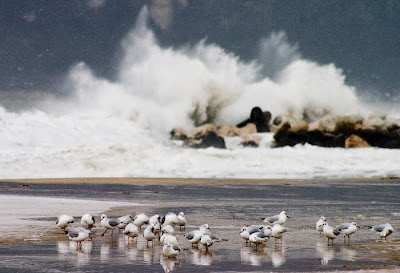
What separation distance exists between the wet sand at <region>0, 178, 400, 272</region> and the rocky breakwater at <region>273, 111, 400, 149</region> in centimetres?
2843

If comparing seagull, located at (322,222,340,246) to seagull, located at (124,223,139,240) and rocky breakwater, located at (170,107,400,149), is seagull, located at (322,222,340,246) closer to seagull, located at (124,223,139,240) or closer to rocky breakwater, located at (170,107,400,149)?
seagull, located at (124,223,139,240)

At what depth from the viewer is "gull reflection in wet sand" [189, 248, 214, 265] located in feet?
31.8

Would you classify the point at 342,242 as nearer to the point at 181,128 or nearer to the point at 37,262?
the point at 37,262

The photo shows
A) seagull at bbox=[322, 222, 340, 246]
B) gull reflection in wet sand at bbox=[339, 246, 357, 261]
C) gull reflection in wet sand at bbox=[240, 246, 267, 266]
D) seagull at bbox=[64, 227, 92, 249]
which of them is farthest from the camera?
seagull at bbox=[322, 222, 340, 246]

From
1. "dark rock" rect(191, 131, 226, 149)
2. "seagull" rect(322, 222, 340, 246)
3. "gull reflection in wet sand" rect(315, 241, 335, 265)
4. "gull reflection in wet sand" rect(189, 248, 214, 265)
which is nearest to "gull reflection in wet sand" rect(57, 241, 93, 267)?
"gull reflection in wet sand" rect(189, 248, 214, 265)

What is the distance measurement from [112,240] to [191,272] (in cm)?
360

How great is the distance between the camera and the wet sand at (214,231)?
9.27 metres

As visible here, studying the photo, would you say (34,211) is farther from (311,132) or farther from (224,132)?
(224,132)

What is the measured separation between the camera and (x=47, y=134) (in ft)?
160

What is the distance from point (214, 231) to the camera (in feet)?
42.1

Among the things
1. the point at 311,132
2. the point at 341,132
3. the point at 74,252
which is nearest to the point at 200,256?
the point at 74,252

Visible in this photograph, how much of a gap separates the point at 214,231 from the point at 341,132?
43.5 m

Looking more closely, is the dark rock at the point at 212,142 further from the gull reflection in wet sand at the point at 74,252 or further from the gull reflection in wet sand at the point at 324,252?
the gull reflection in wet sand at the point at 74,252

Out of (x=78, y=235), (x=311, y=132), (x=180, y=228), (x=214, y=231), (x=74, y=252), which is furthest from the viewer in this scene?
(x=311, y=132)
